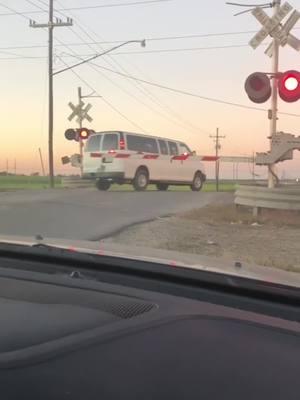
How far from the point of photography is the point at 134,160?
24.5m

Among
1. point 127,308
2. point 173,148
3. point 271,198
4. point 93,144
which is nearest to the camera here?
point 127,308

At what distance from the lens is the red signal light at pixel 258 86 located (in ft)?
44.3

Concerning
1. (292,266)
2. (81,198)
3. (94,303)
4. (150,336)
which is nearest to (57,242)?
(94,303)

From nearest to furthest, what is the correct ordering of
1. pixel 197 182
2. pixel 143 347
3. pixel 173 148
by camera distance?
pixel 143 347 → pixel 173 148 → pixel 197 182

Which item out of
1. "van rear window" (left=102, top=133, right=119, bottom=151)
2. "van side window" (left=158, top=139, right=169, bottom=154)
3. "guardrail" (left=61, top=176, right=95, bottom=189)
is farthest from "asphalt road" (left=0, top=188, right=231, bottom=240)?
"guardrail" (left=61, top=176, right=95, bottom=189)

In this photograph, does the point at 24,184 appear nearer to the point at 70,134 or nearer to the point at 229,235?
the point at 70,134

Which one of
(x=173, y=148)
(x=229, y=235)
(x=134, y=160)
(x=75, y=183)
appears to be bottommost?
(x=229, y=235)

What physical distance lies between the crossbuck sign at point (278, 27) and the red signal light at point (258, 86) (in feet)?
6.69

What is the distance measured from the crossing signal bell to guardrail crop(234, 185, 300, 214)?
667 inches

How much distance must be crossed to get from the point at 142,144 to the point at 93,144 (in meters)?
1.75

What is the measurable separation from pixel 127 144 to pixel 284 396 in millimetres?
22546

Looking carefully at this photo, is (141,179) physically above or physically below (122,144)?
below

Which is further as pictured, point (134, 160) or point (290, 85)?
point (134, 160)

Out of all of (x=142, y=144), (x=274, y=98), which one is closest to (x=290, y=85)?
(x=274, y=98)
